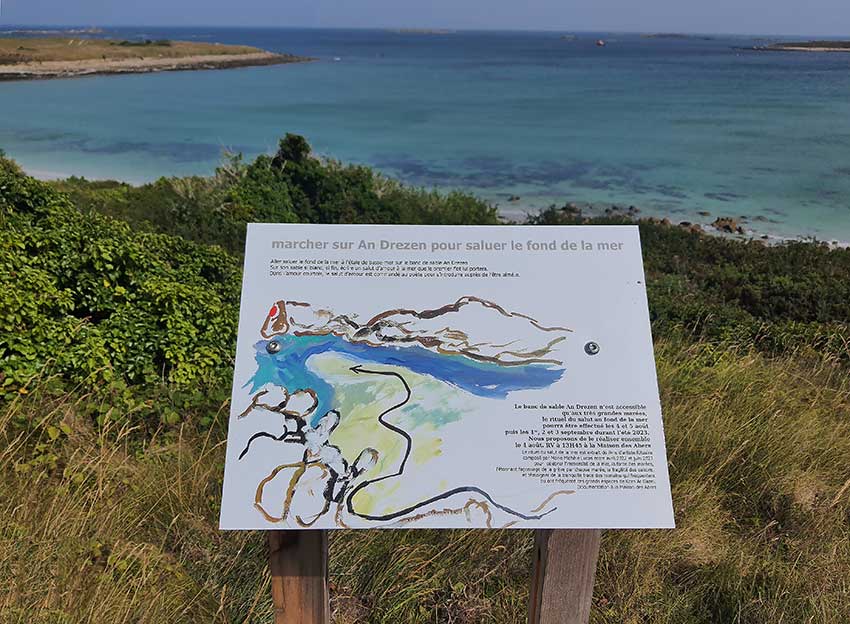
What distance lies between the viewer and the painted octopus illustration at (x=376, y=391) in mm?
1403

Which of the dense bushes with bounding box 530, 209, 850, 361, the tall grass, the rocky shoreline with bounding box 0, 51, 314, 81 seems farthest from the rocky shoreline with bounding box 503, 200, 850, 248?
the rocky shoreline with bounding box 0, 51, 314, 81

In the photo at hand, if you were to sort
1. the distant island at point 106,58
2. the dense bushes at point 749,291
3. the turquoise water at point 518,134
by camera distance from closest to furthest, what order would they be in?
the dense bushes at point 749,291
the turquoise water at point 518,134
the distant island at point 106,58

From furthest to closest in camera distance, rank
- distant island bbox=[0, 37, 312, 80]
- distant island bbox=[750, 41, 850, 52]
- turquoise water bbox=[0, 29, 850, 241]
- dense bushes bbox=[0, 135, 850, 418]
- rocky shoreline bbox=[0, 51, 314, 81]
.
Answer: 1. distant island bbox=[750, 41, 850, 52]
2. distant island bbox=[0, 37, 312, 80]
3. rocky shoreline bbox=[0, 51, 314, 81]
4. turquoise water bbox=[0, 29, 850, 241]
5. dense bushes bbox=[0, 135, 850, 418]

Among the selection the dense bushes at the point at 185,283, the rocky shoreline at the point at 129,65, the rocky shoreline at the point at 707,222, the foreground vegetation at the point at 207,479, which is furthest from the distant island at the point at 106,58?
the foreground vegetation at the point at 207,479

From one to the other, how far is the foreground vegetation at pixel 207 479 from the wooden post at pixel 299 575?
401mm

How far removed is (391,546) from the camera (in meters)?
2.32

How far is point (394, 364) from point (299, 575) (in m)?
0.63

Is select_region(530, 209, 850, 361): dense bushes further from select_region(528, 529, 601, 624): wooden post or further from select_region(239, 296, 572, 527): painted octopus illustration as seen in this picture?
select_region(239, 296, 572, 527): painted octopus illustration

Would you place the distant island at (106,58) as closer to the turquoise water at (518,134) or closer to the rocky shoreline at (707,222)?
the turquoise water at (518,134)

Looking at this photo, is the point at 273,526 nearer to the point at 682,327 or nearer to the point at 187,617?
the point at 187,617

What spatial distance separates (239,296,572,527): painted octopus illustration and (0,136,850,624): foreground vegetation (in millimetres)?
807

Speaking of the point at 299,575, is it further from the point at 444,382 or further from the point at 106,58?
the point at 106,58

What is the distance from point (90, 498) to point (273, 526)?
4.51 ft

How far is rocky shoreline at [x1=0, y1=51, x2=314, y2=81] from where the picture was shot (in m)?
37.9
